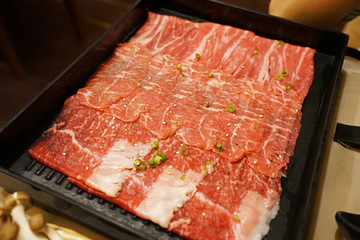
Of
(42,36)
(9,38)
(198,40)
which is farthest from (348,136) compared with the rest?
(9,38)

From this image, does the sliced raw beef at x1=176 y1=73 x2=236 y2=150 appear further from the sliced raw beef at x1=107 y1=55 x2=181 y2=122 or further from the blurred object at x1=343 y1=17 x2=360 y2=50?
the blurred object at x1=343 y1=17 x2=360 y2=50

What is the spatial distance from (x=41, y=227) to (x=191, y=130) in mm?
1327

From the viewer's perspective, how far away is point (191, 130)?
2631mm

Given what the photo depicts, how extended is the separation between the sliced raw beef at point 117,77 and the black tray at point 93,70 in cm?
12

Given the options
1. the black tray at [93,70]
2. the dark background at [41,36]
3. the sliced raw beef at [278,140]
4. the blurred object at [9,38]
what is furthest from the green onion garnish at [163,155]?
the blurred object at [9,38]

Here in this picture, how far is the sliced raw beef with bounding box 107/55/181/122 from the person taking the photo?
2730 mm

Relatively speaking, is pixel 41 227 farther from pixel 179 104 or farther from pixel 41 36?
pixel 41 36

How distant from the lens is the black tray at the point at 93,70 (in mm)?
2105

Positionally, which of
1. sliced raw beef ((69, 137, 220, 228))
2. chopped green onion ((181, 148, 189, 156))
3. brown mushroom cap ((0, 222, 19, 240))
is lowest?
brown mushroom cap ((0, 222, 19, 240))

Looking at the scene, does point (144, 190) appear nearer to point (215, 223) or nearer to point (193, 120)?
point (215, 223)

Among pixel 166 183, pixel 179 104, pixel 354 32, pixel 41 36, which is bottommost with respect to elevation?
pixel 166 183

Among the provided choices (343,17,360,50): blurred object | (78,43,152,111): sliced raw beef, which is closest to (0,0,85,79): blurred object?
(78,43,152,111): sliced raw beef

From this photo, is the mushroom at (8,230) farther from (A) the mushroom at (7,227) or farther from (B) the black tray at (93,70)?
(B) the black tray at (93,70)

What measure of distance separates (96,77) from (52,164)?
3.18 feet
